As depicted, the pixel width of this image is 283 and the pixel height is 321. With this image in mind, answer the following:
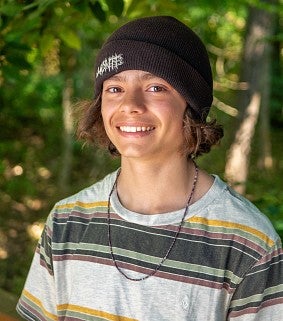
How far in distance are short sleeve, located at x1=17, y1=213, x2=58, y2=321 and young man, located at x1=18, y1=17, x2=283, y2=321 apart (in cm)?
3

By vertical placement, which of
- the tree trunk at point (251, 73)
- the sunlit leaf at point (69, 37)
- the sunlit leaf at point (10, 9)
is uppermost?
the tree trunk at point (251, 73)

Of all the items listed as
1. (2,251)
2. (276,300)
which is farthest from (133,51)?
(2,251)

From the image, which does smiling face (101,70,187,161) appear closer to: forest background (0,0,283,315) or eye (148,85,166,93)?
eye (148,85,166,93)

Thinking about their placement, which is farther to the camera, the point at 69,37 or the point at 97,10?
the point at 69,37

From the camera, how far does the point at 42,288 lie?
6.09ft

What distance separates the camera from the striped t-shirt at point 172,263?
1.55 metres

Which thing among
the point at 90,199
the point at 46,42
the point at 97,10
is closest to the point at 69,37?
the point at 46,42

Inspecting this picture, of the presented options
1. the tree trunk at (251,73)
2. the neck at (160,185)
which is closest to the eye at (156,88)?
the neck at (160,185)

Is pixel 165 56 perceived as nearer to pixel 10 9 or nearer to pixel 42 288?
pixel 42 288

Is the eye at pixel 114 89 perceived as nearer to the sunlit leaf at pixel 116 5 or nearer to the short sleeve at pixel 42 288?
the short sleeve at pixel 42 288

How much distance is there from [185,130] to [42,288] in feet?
2.02

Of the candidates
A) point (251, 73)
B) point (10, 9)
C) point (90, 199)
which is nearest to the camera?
point (90, 199)

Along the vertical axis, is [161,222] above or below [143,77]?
below

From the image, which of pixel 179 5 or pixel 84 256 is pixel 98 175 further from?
pixel 84 256
